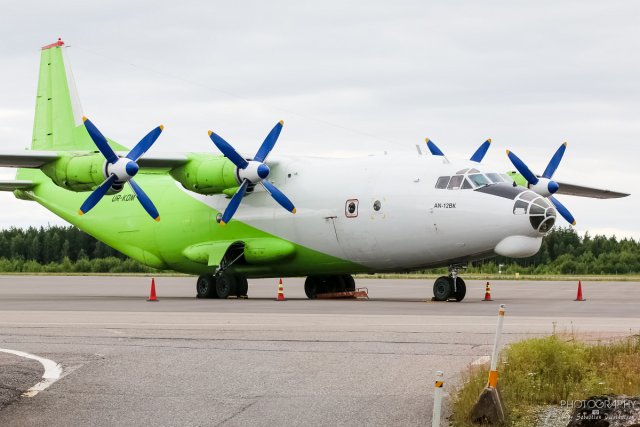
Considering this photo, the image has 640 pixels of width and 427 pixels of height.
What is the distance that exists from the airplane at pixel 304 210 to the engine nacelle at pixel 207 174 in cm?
4

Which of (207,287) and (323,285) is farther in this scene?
(323,285)

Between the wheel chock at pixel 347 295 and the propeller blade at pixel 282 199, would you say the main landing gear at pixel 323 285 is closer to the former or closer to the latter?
the wheel chock at pixel 347 295

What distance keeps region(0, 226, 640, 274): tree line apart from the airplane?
31338 mm

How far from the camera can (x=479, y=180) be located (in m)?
29.2

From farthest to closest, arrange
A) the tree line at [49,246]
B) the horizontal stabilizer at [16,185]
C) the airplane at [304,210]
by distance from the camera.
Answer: the tree line at [49,246]
the horizontal stabilizer at [16,185]
the airplane at [304,210]

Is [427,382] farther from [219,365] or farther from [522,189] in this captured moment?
[522,189]

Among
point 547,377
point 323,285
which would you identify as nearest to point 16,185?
point 323,285

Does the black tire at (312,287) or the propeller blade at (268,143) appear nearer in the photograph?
the propeller blade at (268,143)

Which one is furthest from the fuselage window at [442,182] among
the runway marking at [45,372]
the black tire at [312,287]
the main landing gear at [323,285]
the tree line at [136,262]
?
the tree line at [136,262]

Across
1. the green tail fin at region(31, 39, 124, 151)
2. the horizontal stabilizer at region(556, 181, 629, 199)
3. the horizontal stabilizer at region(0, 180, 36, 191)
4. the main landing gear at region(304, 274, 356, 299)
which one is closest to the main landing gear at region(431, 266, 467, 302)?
→ the main landing gear at region(304, 274, 356, 299)

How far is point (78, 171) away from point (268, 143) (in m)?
5.98

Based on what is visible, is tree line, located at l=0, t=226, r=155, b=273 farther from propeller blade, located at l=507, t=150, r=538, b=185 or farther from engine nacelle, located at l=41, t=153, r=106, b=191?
propeller blade, located at l=507, t=150, r=538, b=185

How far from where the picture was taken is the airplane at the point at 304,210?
2898 centimetres

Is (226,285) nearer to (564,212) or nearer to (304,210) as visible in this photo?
(304,210)
